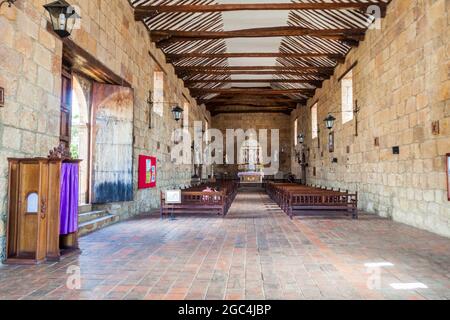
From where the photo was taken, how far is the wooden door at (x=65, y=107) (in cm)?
542

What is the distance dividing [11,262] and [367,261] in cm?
366

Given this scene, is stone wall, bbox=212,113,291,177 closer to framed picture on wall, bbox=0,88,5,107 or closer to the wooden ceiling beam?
the wooden ceiling beam

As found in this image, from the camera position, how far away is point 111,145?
676cm

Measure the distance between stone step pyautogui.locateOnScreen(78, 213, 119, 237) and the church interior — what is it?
46 mm

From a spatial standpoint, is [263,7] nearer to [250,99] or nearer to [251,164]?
[250,99]

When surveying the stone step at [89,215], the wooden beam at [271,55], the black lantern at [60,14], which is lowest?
the stone step at [89,215]

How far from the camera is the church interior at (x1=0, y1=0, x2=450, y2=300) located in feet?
10.4

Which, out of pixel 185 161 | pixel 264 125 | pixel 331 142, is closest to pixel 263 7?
pixel 331 142

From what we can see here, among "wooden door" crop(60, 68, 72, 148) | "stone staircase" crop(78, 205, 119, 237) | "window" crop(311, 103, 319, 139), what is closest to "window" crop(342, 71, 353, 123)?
"window" crop(311, 103, 319, 139)

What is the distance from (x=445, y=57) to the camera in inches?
206

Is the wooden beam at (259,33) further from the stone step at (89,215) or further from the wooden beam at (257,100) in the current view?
the wooden beam at (257,100)

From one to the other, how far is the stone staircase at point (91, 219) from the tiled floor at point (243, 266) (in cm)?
22

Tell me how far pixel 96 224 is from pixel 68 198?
1838mm

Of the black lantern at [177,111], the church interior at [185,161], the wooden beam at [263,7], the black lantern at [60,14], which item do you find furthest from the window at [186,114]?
the black lantern at [60,14]
